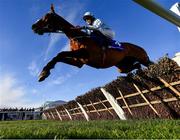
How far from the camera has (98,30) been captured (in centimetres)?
874

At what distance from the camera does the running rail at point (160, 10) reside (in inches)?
170

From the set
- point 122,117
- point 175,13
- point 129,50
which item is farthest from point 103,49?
point 122,117

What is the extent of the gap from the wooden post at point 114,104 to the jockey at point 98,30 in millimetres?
9505

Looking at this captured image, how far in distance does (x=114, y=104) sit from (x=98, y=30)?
10970 mm

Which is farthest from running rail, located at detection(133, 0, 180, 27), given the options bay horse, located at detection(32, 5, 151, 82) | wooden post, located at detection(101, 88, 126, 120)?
wooden post, located at detection(101, 88, 126, 120)

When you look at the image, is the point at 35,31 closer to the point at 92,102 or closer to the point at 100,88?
the point at 100,88

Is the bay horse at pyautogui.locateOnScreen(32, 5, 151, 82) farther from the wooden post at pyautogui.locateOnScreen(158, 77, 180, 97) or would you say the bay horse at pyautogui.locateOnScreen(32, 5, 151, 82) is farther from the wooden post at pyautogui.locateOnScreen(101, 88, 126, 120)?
the wooden post at pyautogui.locateOnScreen(101, 88, 126, 120)

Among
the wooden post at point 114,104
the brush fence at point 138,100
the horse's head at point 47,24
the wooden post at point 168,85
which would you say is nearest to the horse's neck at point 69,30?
the horse's head at point 47,24

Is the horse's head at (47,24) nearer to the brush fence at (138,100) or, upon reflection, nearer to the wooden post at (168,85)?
the brush fence at (138,100)

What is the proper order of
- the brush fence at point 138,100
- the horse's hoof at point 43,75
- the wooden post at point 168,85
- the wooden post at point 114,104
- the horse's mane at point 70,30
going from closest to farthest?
the horse's hoof at point 43,75 < the horse's mane at point 70,30 < the wooden post at point 168,85 < the brush fence at point 138,100 < the wooden post at point 114,104

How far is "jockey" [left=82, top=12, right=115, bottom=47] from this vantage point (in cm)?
864

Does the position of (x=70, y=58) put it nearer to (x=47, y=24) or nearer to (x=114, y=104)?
(x=47, y=24)

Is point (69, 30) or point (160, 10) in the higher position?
point (69, 30)

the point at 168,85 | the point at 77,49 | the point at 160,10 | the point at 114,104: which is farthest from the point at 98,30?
the point at 114,104
